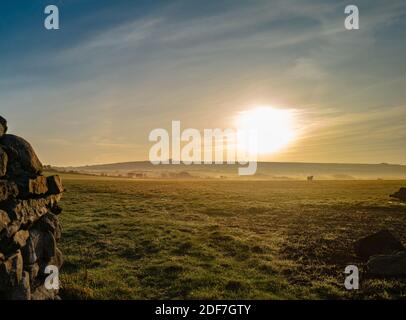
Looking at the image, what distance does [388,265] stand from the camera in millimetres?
18047

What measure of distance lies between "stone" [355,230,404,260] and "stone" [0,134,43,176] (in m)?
18.4

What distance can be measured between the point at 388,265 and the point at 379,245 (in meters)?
3.25

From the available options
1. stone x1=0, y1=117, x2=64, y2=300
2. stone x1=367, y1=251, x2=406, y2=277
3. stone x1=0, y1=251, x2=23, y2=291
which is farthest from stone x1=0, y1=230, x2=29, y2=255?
stone x1=367, y1=251, x2=406, y2=277

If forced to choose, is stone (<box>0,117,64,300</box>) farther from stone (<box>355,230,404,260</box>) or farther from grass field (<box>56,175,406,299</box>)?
stone (<box>355,230,404,260</box>)

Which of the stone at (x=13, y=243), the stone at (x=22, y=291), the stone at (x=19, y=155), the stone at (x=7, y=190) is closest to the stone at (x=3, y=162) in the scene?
the stone at (x=7, y=190)

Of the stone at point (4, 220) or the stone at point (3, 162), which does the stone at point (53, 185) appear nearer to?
the stone at point (3, 162)

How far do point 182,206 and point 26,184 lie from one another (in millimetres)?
32879

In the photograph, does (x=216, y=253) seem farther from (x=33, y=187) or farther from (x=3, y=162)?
(x=3, y=162)

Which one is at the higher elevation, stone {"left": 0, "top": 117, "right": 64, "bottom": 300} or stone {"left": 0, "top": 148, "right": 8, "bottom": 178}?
stone {"left": 0, "top": 148, "right": 8, "bottom": 178}

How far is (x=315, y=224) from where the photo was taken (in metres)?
33.0

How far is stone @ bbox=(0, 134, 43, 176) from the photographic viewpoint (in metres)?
13.7
